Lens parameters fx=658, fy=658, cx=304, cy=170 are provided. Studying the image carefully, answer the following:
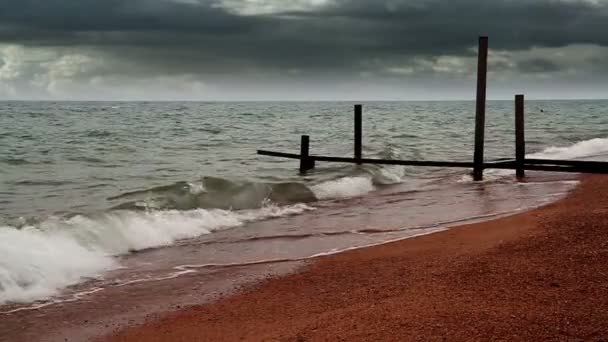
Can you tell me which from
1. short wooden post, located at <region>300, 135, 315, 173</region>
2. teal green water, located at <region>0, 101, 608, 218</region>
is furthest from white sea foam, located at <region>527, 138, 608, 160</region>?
short wooden post, located at <region>300, 135, 315, 173</region>

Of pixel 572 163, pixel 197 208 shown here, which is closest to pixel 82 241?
pixel 197 208

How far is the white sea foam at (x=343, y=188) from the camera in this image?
14.8 m

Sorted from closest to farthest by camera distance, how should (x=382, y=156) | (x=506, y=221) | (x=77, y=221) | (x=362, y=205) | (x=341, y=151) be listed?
(x=506, y=221) → (x=77, y=221) → (x=362, y=205) → (x=382, y=156) → (x=341, y=151)

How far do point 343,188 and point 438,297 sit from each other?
1011 cm

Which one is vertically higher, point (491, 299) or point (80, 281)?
point (491, 299)

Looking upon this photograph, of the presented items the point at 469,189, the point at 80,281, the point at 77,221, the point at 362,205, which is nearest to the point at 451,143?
the point at 469,189

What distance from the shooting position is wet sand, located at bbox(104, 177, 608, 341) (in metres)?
4.62

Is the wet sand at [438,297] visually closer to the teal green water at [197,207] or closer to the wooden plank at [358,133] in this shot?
the teal green water at [197,207]

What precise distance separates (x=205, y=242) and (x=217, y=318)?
4.00 meters

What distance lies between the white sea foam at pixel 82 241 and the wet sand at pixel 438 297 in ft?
6.94

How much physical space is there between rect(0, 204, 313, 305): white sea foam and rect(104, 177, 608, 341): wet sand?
6.94 feet

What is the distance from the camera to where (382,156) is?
949 inches

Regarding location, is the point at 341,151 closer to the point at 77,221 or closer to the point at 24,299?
the point at 77,221

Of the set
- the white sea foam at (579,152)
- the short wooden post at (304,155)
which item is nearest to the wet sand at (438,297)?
the short wooden post at (304,155)
